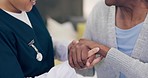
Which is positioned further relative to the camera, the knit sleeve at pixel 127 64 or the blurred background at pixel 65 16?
the blurred background at pixel 65 16

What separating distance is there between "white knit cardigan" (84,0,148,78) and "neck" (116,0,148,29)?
0.03m

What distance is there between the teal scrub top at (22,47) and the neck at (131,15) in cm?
30

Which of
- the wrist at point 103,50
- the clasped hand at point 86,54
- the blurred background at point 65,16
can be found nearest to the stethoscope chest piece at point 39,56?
the clasped hand at point 86,54

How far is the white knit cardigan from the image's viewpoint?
3.29ft

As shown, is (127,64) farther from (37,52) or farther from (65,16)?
(65,16)

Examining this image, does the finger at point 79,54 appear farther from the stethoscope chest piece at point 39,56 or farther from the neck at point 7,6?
the neck at point 7,6

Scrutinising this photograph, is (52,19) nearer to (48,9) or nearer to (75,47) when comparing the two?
(48,9)

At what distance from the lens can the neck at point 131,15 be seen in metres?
1.07

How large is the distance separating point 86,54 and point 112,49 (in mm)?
97

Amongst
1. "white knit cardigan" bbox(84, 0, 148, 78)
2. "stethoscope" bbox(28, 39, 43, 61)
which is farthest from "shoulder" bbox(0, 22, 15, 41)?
"white knit cardigan" bbox(84, 0, 148, 78)

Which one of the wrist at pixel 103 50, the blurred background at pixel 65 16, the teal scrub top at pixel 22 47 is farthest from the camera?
the blurred background at pixel 65 16

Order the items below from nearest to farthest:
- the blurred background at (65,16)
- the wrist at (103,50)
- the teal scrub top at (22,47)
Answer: the teal scrub top at (22,47) → the wrist at (103,50) → the blurred background at (65,16)

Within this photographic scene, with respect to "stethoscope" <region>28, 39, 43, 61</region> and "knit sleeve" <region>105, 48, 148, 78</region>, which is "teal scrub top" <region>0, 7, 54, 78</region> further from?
"knit sleeve" <region>105, 48, 148, 78</region>

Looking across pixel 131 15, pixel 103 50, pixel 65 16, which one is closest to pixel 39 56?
pixel 103 50
